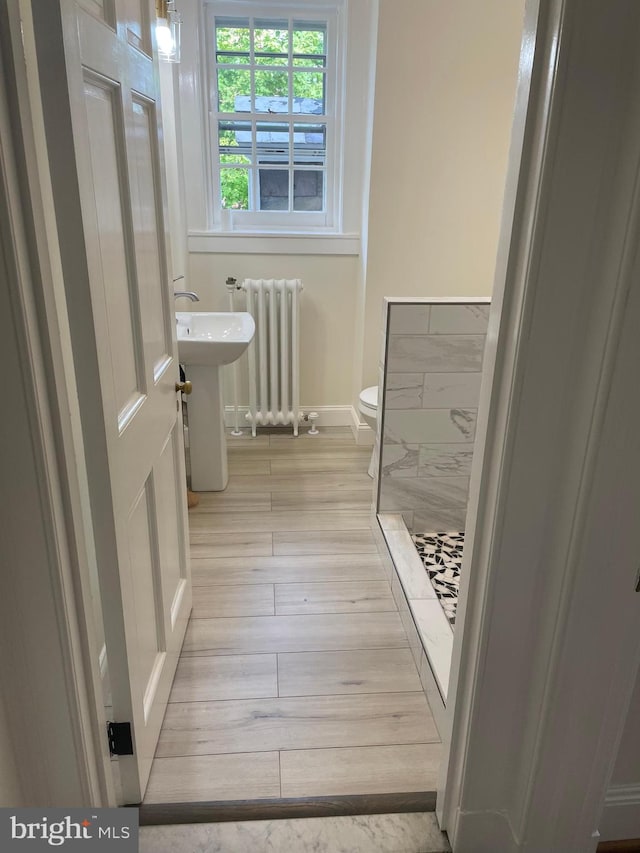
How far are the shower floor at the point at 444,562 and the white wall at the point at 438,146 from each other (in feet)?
4.04

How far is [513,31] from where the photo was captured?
303 centimetres

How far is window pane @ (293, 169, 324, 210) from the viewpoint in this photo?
3.58m

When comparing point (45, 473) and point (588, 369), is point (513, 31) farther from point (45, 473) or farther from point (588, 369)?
point (45, 473)

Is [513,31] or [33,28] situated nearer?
[33,28]

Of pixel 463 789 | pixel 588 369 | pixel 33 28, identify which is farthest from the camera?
pixel 463 789

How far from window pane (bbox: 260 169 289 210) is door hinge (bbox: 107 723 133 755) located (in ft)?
9.73

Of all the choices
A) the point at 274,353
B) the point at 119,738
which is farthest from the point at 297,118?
the point at 119,738

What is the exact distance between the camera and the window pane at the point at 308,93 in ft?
11.1

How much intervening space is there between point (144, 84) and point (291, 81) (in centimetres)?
229

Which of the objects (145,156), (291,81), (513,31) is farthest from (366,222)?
(145,156)

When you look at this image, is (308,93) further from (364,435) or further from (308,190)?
(364,435)

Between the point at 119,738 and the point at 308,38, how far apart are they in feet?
11.2

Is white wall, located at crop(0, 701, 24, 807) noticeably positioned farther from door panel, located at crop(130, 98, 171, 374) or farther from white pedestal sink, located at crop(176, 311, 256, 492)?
white pedestal sink, located at crop(176, 311, 256, 492)

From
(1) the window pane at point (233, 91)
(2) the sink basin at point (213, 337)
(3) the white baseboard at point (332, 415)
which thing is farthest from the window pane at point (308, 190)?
(3) the white baseboard at point (332, 415)
